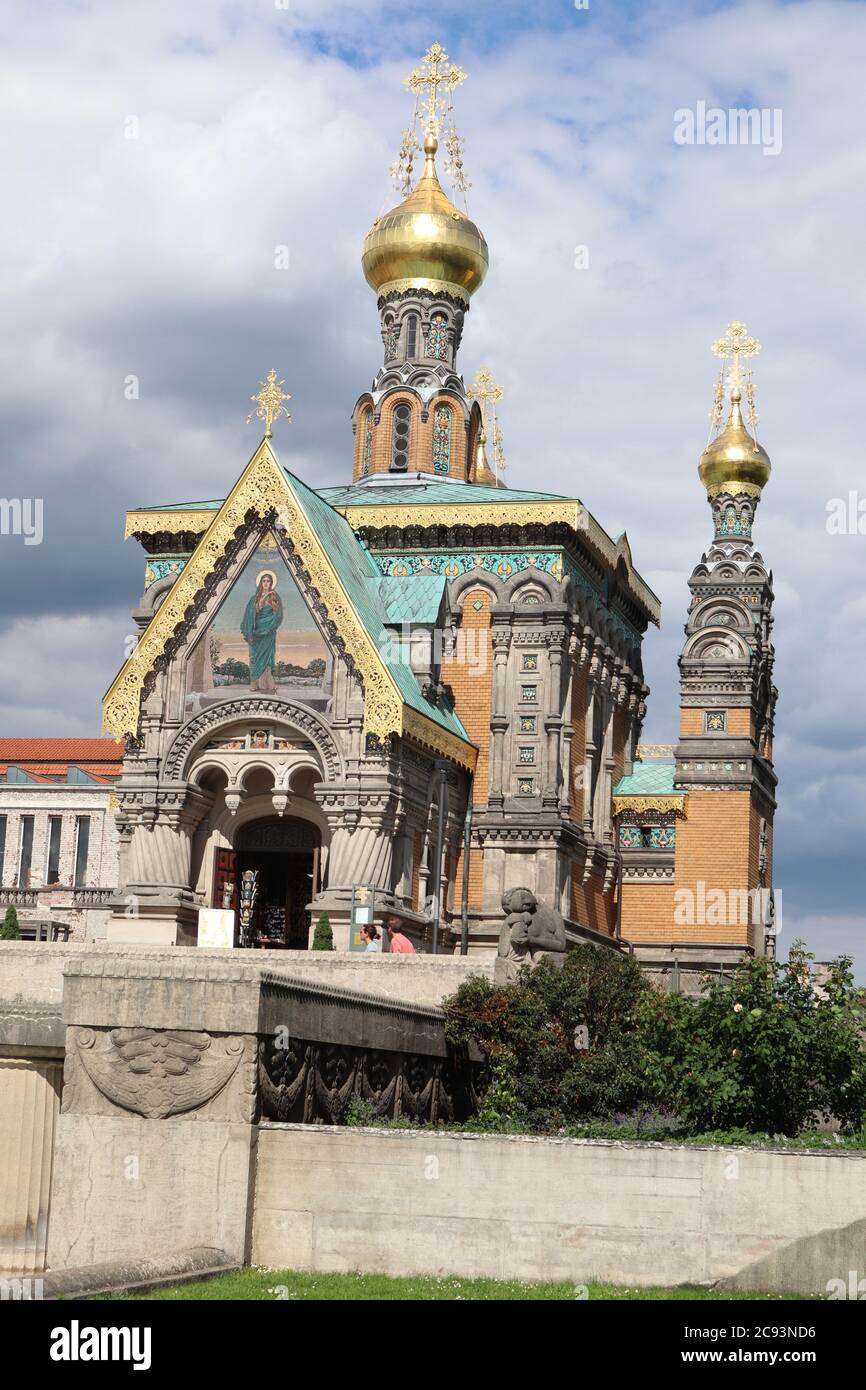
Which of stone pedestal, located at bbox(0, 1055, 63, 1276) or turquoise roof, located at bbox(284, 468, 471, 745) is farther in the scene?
turquoise roof, located at bbox(284, 468, 471, 745)

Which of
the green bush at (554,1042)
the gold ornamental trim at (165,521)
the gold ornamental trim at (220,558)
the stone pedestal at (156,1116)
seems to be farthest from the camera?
the gold ornamental trim at (165,521)

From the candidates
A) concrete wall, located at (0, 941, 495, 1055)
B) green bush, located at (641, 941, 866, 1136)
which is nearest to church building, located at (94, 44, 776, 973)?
concrete wall, located at (0, 941, 495, 1055)

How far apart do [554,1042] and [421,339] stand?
23.3 m

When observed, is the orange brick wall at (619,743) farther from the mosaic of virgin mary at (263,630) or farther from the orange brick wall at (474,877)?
the mosaic of virgin mary at (263,630)

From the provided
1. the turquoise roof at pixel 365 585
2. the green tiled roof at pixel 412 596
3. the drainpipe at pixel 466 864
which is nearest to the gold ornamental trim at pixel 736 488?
the green tiled roof at pixel 412 596

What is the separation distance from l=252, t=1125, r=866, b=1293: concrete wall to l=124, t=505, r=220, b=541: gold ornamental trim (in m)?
25.1

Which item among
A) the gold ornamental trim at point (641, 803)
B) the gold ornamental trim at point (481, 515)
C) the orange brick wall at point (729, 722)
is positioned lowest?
the gold ornamental trim at point (641, 803)

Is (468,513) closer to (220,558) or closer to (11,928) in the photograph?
(220,558)

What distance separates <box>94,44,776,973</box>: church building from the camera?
32938 millimetres

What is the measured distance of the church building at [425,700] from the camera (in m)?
32.9

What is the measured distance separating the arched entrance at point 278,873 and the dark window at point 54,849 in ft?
62.7

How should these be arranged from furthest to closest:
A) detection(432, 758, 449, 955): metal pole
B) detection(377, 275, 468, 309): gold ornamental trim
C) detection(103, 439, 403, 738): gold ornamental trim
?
detection(377, 275, 468, 309): gold ornamental trim, detection(103, 439, 403, 738): gold ornamental trim, detection(432, 758, 449, 955): metal pole

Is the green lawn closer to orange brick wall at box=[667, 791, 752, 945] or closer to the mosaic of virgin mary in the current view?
the mosaic of virgin mary
